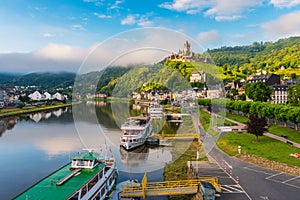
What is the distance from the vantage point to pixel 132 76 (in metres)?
21.9

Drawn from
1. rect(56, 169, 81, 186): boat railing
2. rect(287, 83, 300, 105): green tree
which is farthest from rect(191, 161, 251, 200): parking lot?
rect(287, 83, 300, 105): green tree

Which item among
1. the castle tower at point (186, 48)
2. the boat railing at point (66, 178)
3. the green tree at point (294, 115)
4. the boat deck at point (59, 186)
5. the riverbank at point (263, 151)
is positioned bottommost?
the riverbank at point (263, 151)

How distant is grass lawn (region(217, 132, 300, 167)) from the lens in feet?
82.4

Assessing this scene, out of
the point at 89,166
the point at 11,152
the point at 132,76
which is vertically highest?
the point at 132,76

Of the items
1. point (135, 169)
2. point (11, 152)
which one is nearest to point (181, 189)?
point (135, 169)

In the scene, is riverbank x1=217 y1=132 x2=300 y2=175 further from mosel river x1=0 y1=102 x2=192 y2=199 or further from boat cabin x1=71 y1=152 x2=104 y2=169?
boat cabin x1=71 y1=152 x2=104 y2=169

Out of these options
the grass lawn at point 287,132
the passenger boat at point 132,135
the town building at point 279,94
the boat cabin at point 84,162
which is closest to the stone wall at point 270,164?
the grass lawn at point 287,132

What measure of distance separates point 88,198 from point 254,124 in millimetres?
22204

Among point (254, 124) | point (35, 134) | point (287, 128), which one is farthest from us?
point (35, 134)

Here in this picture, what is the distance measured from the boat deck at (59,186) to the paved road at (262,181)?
10.7m

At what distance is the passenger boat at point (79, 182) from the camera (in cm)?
1524

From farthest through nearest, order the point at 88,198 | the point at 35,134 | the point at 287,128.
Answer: the point at 35,134
the point at 287,128
the point at 88,198

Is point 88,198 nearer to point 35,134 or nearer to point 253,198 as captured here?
point 253,198

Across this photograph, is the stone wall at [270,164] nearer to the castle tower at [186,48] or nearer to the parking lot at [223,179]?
the parking lot at [223,179]
